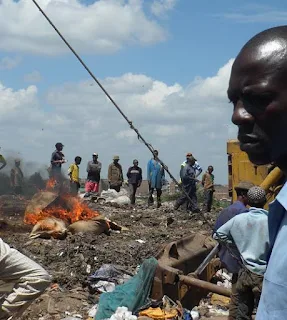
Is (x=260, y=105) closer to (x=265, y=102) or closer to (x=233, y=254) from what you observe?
(x=265, y=102)

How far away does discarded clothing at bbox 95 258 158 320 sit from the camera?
7.25 m

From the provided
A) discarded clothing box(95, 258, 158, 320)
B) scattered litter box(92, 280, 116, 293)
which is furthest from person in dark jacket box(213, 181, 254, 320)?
scattered litter box(92, 280, 116, 293)

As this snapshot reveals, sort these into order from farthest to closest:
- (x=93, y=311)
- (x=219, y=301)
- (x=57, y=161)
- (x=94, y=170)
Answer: (x=94, y=170) → (x=57, y=161) → (x=219, y=301) → (x=93, y=311)

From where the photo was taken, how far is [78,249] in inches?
→ 420

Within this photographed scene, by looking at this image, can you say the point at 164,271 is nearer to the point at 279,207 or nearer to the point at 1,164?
the point at 279,207

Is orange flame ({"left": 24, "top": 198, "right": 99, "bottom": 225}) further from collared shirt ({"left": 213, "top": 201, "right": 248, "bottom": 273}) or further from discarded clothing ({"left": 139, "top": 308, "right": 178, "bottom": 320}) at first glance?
collared shirt ({"left": 213, "top": 201, "right": 248, "bottom": 273})

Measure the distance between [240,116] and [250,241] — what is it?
4782 millimetres

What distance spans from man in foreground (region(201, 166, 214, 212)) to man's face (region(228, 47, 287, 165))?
1925 centimetres

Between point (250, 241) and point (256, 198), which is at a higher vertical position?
point (256, 198)

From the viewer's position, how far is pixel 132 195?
72.8ft

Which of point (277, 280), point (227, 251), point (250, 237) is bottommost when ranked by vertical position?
point (227, 251)

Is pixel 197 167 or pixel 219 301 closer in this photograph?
pixel 219 301

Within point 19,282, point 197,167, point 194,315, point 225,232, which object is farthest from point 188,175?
point 19,282

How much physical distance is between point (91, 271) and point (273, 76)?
8458mm
